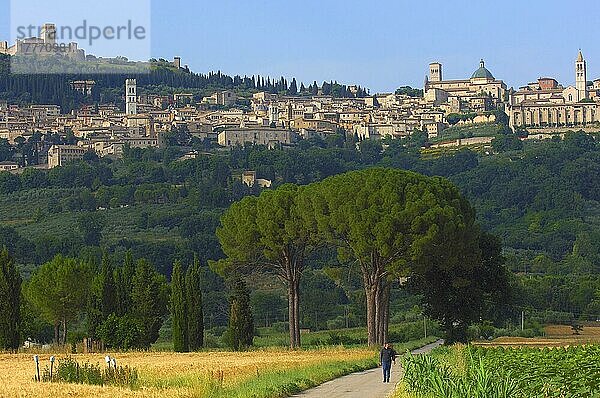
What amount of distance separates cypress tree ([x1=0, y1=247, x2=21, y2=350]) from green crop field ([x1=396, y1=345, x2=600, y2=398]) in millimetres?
A: 20015

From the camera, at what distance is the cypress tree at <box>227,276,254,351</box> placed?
137ft

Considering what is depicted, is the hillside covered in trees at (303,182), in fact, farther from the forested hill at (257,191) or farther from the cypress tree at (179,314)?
the cypress tree at (179,314)

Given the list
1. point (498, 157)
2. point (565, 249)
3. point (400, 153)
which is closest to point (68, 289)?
point (565, 249)

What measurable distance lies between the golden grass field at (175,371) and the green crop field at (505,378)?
317 centimetres

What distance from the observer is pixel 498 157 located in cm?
16550

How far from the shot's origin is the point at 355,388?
2277 centimetres

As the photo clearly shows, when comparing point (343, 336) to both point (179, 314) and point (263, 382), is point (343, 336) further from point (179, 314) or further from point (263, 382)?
point (263, 382)

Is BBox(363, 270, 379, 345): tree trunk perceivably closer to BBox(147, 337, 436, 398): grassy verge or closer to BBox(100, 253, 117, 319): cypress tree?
BBox(100, 253, 117, 319): cypress tree

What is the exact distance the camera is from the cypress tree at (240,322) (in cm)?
4172

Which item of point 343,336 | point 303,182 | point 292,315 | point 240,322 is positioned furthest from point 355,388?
point 303,182

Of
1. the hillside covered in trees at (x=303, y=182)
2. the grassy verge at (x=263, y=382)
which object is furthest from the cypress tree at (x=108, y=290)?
the grassy verge at (x=263, y=382)

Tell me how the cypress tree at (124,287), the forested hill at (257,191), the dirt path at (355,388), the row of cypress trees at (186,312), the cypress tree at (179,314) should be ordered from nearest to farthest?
the dirt path at (355,388)
the cypress tree at (179,314)
the row of cypress trees at (186,312)
the cypress tree at (124,287)
the forested hill at (257,191)

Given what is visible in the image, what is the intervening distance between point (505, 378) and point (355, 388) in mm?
8519

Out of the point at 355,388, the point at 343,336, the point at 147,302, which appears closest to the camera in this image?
the point at 355,388
